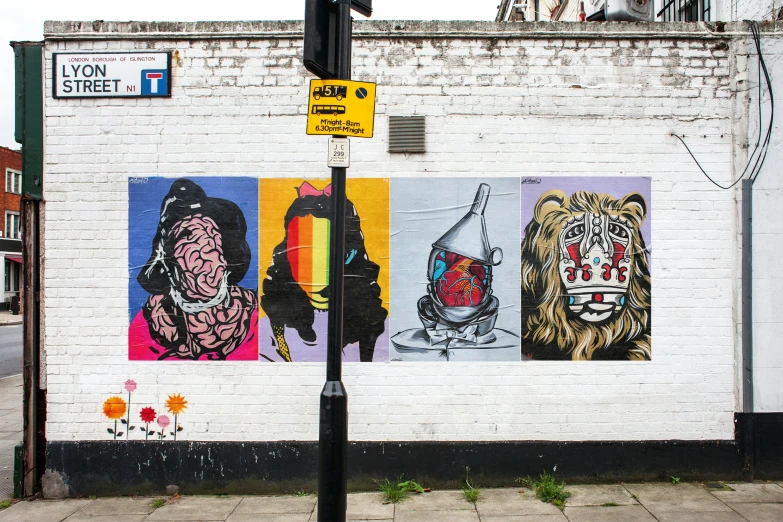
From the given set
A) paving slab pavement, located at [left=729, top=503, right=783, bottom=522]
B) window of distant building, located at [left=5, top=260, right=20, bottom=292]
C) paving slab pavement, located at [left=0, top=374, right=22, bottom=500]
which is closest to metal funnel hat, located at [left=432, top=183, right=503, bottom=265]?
paving slab pavement, located at [left=729, top=503, right=783, bottom=522]

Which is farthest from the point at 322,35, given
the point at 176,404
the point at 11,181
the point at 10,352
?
the point at 11,181

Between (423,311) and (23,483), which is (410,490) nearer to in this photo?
(423,311)

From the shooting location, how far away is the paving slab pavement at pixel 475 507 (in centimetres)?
476

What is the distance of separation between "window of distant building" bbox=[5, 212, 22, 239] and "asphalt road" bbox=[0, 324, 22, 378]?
53.1 feet

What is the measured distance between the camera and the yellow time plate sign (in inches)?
146

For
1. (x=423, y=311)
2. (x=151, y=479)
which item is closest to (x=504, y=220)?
(x=423, y=311)

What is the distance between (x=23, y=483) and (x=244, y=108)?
4.20 meters

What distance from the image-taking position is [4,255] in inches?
1222

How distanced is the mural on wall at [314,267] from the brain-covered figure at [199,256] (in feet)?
1.48

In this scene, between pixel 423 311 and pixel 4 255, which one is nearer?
pixel 423 311

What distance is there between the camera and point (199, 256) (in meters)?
5.51

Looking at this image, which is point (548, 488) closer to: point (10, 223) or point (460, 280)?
point (460, 280)

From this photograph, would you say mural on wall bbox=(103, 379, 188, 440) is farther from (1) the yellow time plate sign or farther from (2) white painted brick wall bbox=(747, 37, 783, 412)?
(2) white painted brick wall bbox=(747, 37, 783, 412)

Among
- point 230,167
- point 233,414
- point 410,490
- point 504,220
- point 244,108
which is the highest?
point 244,108
